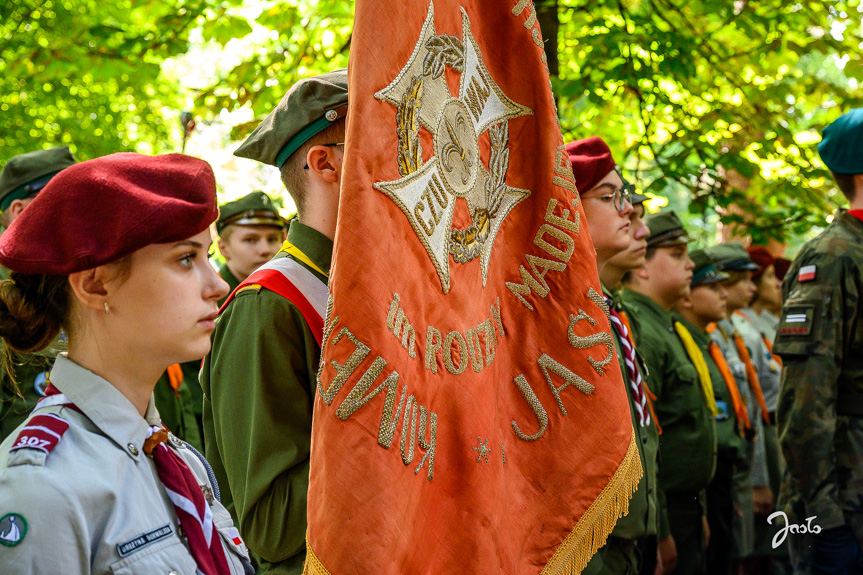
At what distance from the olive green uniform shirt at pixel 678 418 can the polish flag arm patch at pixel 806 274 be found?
1.17 metres

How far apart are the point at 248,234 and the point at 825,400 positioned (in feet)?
13.2

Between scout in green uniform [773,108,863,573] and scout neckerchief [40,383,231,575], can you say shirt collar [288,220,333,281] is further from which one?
scout in green uniform [773,108,863,573]

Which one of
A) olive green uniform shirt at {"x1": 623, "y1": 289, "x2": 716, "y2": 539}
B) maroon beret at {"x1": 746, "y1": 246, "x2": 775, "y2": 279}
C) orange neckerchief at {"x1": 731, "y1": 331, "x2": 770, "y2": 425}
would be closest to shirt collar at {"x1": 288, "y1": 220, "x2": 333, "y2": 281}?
olive green uniform shirt at {"x1": 623, "y1": 289, "x2": 716, "y2": 539}

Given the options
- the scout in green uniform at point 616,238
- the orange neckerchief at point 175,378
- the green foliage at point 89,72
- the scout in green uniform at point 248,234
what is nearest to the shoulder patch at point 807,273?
the scout in green uniform at point 616,238

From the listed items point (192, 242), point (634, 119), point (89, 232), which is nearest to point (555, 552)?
point (192, 242)

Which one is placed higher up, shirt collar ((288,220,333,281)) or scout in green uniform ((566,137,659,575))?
shirt collar ((288,220,333,281))

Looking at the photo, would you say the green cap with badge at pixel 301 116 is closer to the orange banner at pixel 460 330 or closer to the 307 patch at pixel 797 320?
the orange banner at pixel 460 330

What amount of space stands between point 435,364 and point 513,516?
1.80 feet

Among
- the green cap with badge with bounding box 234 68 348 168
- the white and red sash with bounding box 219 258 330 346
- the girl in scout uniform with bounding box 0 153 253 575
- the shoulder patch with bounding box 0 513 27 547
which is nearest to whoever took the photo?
the shoulder patch with bounding box 0 513 27 547

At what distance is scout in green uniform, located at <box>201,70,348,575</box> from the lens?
7.46 ft

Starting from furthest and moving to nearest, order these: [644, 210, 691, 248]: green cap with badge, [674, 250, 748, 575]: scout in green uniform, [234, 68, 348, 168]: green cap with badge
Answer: [644, 210, 691, 248]: green cap with badge, [674, 250, 748, 575]: scout in green uniform, [234, 68, 348, 168]: green cap with badge

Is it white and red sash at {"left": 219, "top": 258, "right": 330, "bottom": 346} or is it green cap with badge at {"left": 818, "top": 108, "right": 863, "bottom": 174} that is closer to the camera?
white and red sash at {"left": 219, "top": 258, "right": 330, "bottom": 346}

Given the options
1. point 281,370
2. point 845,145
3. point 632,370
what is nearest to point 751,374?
point 845,145

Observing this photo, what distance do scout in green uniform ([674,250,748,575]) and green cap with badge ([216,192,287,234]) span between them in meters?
3.30
